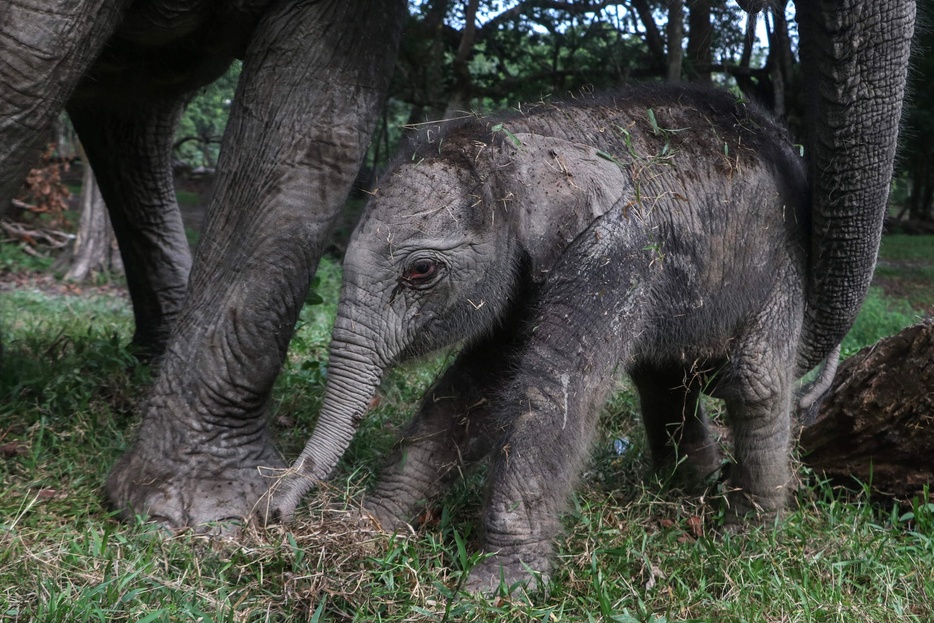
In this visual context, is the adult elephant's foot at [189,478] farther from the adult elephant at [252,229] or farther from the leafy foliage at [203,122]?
the leafy foliage at [203,122]

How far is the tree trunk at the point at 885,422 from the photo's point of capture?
418cm

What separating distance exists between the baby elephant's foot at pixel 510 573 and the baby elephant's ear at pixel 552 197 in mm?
966

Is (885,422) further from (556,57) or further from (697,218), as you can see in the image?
(556,57)

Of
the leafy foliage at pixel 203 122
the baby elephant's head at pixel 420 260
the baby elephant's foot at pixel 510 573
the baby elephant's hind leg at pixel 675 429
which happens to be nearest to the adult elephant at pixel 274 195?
the baby elephant's head at pixel 420 260

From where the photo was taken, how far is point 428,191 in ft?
11.1

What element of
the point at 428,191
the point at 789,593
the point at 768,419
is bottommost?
the point at 789,593

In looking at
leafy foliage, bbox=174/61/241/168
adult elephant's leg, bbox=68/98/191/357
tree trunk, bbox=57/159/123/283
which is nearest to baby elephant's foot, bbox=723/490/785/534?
adult elephant's leg, bbox=68/98/191/357

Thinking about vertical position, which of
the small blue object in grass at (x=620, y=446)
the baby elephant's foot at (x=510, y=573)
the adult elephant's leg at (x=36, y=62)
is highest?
the adult elephant's leg at (x=36, y=62)

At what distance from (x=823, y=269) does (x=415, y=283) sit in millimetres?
1723

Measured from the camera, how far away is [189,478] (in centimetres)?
374

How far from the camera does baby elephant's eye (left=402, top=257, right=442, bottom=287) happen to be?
335 cm

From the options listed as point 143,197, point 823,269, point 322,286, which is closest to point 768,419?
point 823,269

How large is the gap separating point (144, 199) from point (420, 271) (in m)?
2.95

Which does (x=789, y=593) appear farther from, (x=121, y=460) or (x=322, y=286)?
(x=322, y=286)
